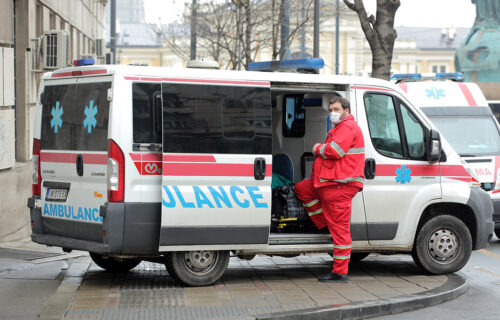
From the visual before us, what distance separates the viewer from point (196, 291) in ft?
28.1

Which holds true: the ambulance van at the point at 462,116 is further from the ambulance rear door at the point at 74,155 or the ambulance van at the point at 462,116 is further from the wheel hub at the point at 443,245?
the ambulance rear door at the point at 74,155

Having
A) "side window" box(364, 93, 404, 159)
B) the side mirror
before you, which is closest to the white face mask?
"side window" box(364, 93, 404, 159)

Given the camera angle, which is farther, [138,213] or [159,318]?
[138,213]

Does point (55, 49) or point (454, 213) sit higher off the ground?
point (55, 49)

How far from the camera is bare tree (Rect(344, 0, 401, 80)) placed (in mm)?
14281

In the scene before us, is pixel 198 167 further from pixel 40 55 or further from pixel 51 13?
pixel 51 13

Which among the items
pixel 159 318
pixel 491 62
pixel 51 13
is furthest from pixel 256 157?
pixel 491 62

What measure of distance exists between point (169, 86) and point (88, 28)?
17728 mm

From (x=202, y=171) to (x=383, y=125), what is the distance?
217cm

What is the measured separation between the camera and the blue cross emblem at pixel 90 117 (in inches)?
334

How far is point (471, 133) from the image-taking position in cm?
1438

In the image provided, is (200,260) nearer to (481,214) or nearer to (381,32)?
(481,214)

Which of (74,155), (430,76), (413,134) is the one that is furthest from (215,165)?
(430,76)

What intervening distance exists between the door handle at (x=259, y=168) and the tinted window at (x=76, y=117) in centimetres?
140
